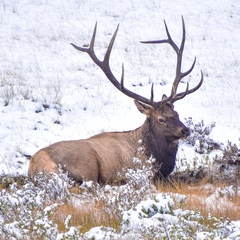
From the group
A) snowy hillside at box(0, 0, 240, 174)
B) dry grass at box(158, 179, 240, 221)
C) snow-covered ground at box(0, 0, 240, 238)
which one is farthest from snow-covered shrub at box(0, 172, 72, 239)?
snow-covered ground at box(0, 0, 240, 238)

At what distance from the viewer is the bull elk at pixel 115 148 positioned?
24.4ft

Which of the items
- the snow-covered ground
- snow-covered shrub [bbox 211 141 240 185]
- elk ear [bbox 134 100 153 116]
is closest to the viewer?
snow-covered shrub [bbox 211 141 240 185]

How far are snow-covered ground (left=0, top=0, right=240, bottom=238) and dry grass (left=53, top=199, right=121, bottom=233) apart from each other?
9.45 ft

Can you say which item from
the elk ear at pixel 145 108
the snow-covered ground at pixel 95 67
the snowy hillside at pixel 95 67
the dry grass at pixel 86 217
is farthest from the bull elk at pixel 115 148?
the dry grass at pixel 86 217

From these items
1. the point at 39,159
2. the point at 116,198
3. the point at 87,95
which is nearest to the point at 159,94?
the point at 87,95

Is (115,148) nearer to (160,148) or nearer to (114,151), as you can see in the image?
(114,151)

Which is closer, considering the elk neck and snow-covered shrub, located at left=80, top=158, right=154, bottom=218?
snow-covered shrub, located at left=80, top=158, right=154, bottom=218

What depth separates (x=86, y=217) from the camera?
16.6 feet

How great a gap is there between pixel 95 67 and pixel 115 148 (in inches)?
220

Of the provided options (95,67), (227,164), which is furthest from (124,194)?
(95,67)

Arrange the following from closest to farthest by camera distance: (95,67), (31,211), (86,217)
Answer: (31,211), (86,217), (95,67)

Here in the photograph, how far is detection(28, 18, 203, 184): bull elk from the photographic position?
7.45 metres

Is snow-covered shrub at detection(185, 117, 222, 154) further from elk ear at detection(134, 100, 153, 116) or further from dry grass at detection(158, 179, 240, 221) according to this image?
dry grass at detection(158, 179, 240, 221)

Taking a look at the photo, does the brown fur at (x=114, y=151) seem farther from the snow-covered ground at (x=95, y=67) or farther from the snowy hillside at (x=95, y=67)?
the snowy hillside at (x=95, y=67)
